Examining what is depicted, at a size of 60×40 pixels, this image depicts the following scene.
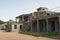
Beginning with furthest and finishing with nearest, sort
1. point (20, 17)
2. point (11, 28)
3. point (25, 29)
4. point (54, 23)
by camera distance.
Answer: point (20, 17)
point (11, 28)
point (25, 29)
point (54, 23)

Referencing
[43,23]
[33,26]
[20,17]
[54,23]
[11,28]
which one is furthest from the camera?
[20,17]

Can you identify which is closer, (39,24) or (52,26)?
(52,26)

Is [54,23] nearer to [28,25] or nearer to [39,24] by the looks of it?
[39,24]

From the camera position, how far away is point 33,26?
108 feet

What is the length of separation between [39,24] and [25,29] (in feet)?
18.3

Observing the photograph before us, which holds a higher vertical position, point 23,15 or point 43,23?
point 23,15

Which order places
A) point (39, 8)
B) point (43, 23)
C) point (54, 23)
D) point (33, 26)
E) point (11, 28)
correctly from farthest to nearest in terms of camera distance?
1. point (11, 28)
2. point (39, 8)
3. point (33, 26)
4. point (43, 23)
5. point (54, 23)

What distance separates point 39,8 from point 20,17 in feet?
35.1

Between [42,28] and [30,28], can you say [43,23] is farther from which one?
[30,28]

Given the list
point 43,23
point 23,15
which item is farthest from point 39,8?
point 43,23

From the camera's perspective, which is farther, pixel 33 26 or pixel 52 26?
pixel 33 26

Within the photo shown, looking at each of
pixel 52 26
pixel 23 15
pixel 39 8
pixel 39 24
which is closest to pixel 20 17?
pixel 23 15

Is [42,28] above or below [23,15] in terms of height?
below

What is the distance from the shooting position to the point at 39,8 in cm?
4028
